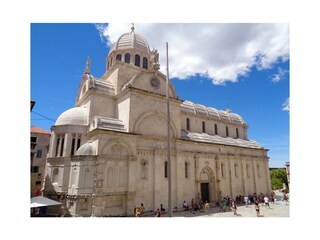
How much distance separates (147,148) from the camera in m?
18.6

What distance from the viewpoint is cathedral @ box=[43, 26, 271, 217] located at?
51.3 ft

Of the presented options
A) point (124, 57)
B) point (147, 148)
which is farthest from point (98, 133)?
point (124, 57)

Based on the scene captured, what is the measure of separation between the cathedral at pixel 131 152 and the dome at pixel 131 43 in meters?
0.12

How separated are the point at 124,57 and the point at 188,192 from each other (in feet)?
53.2

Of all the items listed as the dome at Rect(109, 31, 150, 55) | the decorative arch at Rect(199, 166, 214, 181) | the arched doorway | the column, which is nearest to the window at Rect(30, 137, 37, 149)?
the column

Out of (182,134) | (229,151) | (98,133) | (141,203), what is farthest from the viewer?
(229,151)

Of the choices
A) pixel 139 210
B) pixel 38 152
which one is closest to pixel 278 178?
pixel 139 210

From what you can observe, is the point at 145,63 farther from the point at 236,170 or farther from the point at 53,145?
the point at 236,170

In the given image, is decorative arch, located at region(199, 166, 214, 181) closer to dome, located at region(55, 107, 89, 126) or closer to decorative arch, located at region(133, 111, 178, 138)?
decorative arch, located at region(133, 111, 178, 138)

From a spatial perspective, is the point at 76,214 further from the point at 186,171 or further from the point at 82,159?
the point at 186,171

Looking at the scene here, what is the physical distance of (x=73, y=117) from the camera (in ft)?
62.4

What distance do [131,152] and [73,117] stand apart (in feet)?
20.9

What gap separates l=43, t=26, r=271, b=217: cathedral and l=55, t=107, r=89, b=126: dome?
0.09m

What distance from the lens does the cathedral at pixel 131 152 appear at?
51.3ft
